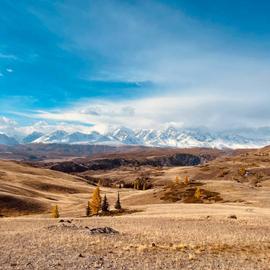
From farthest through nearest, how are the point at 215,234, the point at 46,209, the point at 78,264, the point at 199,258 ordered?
1. the point at 46,209
2. the point at 215,234
3. the point at 199,258
4. the point at 78,264

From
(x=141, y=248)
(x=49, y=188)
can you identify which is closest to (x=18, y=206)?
(x=49, y=188)

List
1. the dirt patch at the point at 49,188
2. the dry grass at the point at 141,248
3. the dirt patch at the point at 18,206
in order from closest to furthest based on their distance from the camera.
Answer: the dry grass at the point at 141,248, the dirt patch at the point at 18,206, the dirt patch at the point at 49,188

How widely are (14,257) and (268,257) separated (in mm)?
16329

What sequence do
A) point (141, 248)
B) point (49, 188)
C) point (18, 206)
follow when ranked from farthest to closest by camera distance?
point (49, 188)
point (18, 206)
point (141, 248)

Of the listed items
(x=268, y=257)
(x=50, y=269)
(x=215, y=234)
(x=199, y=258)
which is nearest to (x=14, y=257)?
(x=50, y=269)

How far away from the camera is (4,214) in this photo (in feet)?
369

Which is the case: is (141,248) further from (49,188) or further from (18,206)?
(49,188)

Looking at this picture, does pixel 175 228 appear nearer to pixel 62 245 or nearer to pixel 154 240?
pixel 154 240

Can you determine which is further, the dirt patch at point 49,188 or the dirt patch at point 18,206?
the dirt patch at point 49,188

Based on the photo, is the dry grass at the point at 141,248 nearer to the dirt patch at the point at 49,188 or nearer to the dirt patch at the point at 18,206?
the dirt patch at the point at 18,206

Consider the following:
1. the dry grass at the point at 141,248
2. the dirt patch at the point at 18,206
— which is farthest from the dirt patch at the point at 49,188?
the dry grass at the point at 141,248

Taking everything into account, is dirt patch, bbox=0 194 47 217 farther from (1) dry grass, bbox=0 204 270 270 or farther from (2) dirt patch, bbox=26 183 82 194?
(1) dry grass, bbox=0 204 270 270

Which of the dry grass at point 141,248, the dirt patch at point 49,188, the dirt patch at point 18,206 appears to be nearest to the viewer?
the dry grass at point 141,248

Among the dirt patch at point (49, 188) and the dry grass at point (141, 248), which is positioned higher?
the dry grass at point (141, 248)
